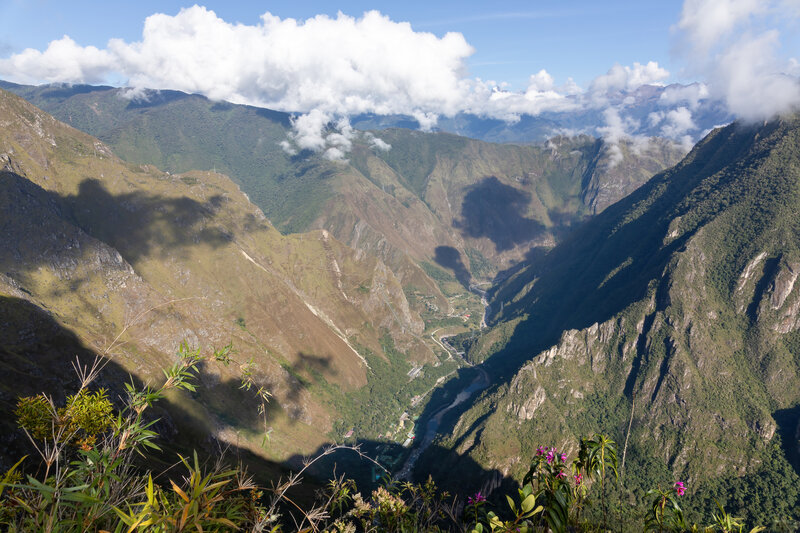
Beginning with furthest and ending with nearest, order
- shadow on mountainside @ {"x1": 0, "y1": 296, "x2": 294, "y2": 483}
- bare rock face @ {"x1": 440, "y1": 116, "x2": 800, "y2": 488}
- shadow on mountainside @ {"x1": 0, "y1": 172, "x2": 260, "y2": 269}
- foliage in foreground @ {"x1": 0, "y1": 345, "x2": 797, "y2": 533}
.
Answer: bare rock face @ {"x1": 440, "y1": 116, "x2": 800, "y2": 488}, shadow on mountainside @ {"x1": 0, "y1": 172, "x2": 260, "y2": 269}, shadow on mountainside @ {"x1": 0, "y1": 296, "x2": 294, "y2": 483}, foliage in foreground @ {"x1": 0, "y1": 345, "x2": 797, "y2": 533}

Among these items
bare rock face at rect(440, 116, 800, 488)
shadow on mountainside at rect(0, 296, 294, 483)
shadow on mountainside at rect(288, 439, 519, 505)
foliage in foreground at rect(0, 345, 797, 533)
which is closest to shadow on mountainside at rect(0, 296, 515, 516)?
shadow on mountainside at rect(0, 296, 294, 483)

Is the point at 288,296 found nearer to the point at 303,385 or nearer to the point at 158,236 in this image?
the point at 303,385

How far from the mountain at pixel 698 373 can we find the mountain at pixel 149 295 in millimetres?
63425

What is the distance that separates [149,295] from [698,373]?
21027 centimetres

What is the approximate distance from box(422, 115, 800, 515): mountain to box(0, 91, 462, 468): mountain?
63.4 m

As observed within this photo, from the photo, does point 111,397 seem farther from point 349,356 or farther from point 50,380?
point 349,356

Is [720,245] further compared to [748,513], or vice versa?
[720,245]

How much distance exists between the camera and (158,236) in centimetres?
15875

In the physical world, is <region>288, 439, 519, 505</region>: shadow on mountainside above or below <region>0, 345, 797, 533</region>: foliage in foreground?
below

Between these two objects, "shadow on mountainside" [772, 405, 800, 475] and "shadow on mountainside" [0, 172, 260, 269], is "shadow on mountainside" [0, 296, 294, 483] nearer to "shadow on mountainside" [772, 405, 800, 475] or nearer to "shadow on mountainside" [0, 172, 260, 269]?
"shadow on mountainside" [0, 172, 260, 269]

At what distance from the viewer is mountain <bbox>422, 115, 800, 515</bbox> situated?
445ft

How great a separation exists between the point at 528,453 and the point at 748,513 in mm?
62293

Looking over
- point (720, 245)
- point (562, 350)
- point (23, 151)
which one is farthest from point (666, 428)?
point (23, 151)

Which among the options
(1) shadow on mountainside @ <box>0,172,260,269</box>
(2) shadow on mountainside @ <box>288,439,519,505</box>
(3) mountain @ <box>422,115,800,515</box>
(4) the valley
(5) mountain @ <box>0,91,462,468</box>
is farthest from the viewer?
(3) mountain @ <box>422,115,800,515</box>
